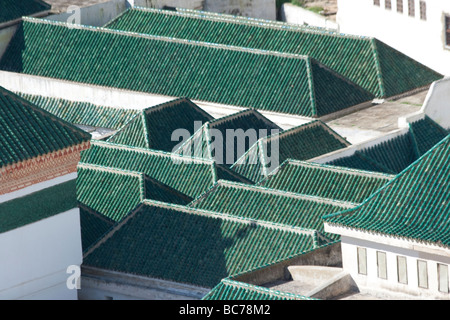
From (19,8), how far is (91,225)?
24.3m

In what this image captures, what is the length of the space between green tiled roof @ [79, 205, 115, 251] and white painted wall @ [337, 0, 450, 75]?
69.9 feet

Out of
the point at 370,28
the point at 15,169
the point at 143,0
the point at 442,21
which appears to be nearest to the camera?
the point at 15,169

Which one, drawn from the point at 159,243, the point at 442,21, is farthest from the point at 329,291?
the point at 442,21

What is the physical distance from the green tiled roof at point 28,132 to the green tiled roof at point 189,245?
4.09m

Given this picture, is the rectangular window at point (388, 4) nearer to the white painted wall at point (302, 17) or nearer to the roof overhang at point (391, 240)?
the white painted wall at point (302, 17)

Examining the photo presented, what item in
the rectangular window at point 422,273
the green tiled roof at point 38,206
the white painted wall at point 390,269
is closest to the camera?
the white painted wall at point 390,269

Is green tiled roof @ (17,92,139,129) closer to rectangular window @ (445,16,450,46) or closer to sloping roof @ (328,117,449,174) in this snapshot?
sloping roof @ (328,117,449,174)

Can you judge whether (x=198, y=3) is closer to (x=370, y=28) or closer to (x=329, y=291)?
(x=370, y=28)

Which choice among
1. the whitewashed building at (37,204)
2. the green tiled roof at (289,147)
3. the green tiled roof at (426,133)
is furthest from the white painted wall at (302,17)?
the whitewashed building at (37,204)

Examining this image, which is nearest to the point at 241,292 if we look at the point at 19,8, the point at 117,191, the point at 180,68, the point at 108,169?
the point at 117,191

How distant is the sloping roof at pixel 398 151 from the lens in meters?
59.7

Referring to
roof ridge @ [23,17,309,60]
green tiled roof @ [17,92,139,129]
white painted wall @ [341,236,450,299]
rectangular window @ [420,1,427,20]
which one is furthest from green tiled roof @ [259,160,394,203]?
rectangular window @ [420,1,427,20]
